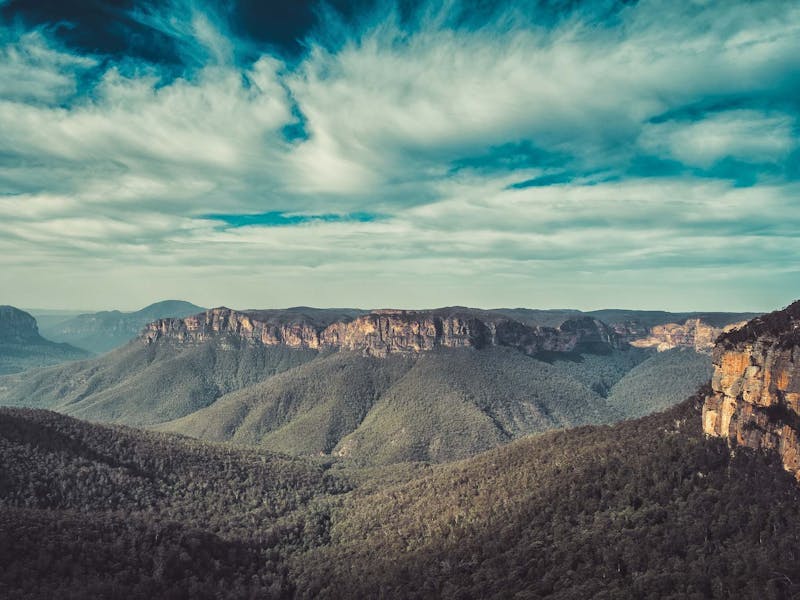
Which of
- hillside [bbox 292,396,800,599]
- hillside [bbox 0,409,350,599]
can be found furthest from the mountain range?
hillside [bbox 0,409,350,599]

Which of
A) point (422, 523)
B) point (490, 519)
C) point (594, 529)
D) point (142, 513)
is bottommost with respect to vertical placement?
point (142, 513)

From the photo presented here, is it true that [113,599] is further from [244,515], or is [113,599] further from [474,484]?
A: [474,484]

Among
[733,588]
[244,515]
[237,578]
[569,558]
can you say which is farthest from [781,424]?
[244,515]

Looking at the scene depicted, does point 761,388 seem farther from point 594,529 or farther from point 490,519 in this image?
point 490,519

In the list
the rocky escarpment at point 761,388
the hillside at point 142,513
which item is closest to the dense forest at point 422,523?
the hillside at point 142,513

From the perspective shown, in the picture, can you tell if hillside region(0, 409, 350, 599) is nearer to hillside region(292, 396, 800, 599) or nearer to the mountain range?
the mountain range

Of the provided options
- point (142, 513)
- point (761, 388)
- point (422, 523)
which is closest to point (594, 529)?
point (761, 388)
